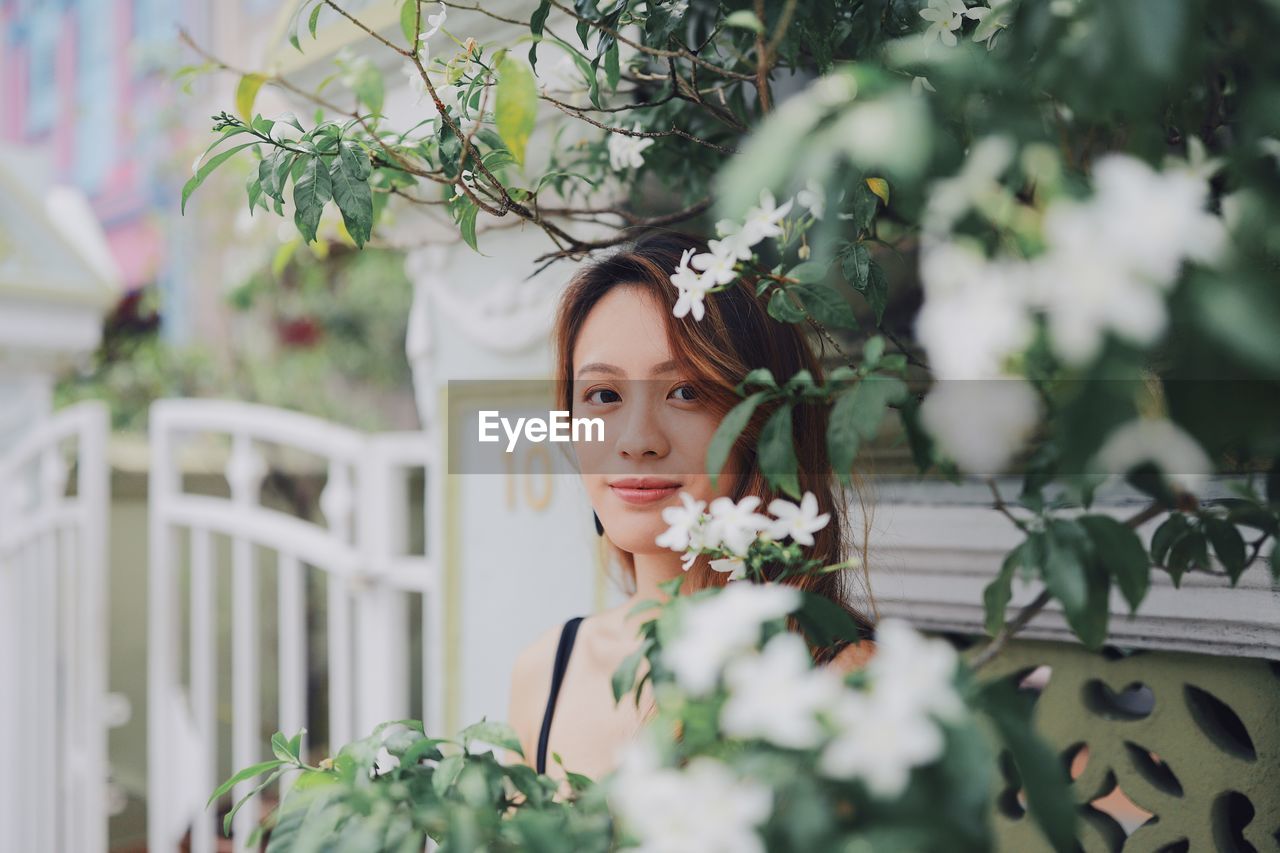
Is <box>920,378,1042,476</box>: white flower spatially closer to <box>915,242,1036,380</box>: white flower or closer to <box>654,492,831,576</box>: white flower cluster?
<box>915,242,1036,380</box>: white flower

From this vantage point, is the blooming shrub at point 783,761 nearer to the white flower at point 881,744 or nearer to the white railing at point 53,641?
the white flower at point 881,744

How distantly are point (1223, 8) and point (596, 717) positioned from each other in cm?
81

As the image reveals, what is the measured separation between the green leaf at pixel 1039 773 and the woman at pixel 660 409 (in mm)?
441

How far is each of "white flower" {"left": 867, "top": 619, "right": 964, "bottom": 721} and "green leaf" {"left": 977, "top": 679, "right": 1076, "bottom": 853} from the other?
0.12 ft

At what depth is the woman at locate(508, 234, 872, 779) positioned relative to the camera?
884 millimetres

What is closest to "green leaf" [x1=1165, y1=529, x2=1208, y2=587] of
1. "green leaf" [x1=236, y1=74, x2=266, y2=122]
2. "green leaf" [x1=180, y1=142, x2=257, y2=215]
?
"green leaf" [x1=180, y1=142, x2=257, y2=215]

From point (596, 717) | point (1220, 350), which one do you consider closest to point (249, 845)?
point (596, 717)

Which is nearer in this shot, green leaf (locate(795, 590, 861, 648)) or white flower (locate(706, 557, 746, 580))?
green leaf (locate(795, 590, 861, 648))

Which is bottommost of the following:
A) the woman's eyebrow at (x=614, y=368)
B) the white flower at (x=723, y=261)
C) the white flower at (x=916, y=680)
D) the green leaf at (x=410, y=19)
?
the white flower at (x=916, y=680)

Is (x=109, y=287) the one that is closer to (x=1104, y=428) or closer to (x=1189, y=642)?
(x=1189, y=642)

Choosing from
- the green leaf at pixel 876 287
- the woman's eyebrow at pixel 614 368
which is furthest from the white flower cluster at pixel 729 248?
the woman's eyebrow at pixel 614 368

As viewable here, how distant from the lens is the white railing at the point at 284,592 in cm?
171

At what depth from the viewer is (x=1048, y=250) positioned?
0.35 m

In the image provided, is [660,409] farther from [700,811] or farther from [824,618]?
[700,811]
